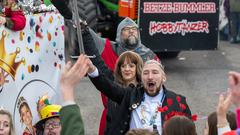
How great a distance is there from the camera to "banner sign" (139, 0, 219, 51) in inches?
464

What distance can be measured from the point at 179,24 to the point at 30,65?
19.7 ft

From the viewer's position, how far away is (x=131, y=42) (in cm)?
758

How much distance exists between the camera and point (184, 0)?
11906mm

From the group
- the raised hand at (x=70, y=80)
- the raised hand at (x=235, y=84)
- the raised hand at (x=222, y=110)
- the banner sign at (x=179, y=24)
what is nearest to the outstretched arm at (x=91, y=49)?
the raised hand at (x=222, y=110)

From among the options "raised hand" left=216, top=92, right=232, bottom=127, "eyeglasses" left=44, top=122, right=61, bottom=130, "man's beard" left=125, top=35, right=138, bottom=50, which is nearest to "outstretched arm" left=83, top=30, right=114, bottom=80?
"eyeglasses" left=44, top=122, right=61, bottom=130

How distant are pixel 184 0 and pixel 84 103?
110 inches

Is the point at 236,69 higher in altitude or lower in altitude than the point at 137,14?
lower

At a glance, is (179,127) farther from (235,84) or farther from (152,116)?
(152,116)

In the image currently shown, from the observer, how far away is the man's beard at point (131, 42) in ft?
24.9

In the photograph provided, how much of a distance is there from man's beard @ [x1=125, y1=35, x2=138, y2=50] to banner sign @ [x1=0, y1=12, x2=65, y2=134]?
37.5 inches

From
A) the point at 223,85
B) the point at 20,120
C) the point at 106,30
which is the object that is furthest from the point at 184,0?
the point at 20,120

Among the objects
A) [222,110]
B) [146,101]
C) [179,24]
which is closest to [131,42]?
[146,101]

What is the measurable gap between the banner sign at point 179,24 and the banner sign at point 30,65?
504 cm

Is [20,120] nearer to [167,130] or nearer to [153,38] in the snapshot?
[167,130]
